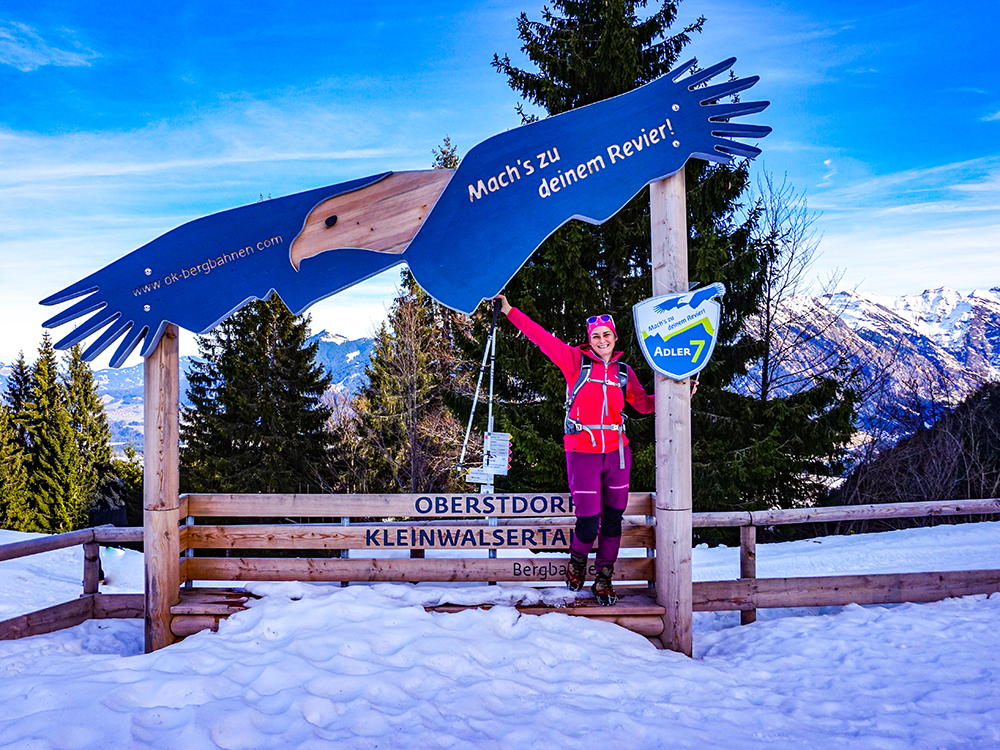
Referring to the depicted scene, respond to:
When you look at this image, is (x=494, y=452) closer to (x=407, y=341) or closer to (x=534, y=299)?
(x=534, y=299)

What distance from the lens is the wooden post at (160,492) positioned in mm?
4219

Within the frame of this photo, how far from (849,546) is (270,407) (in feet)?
54.3

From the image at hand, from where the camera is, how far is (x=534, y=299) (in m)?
10.2

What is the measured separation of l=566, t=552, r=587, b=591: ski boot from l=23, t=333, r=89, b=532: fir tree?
33.8m

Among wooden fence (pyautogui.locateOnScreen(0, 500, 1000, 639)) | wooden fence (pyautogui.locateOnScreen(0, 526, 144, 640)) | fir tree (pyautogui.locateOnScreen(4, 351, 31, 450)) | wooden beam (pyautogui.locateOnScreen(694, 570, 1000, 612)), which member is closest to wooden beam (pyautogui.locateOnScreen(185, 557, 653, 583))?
wooden fence (pyautogui.locateOnScreen(0, 500, 1000, 639))

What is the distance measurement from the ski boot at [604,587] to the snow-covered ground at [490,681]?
0.19 metres

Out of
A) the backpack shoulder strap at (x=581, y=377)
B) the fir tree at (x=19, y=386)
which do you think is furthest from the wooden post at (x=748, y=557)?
the fir tree at (x=19, y=386)

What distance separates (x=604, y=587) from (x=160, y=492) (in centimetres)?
317

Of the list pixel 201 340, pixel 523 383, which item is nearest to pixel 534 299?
pixel 523 383

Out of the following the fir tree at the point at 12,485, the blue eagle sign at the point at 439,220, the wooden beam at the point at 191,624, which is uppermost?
the blue eagle sign at the point at 439,220

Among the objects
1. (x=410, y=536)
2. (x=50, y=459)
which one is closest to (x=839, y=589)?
(x=410, y=536)

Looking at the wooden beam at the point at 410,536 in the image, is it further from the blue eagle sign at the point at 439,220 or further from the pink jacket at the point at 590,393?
the blue eagle sign at the point at 439,220

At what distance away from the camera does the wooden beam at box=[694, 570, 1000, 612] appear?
190 inches

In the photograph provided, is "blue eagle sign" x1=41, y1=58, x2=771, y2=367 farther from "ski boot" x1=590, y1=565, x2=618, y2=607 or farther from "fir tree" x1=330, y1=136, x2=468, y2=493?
"fir tree" x1=330, y1=136, x2=468, y2=493
